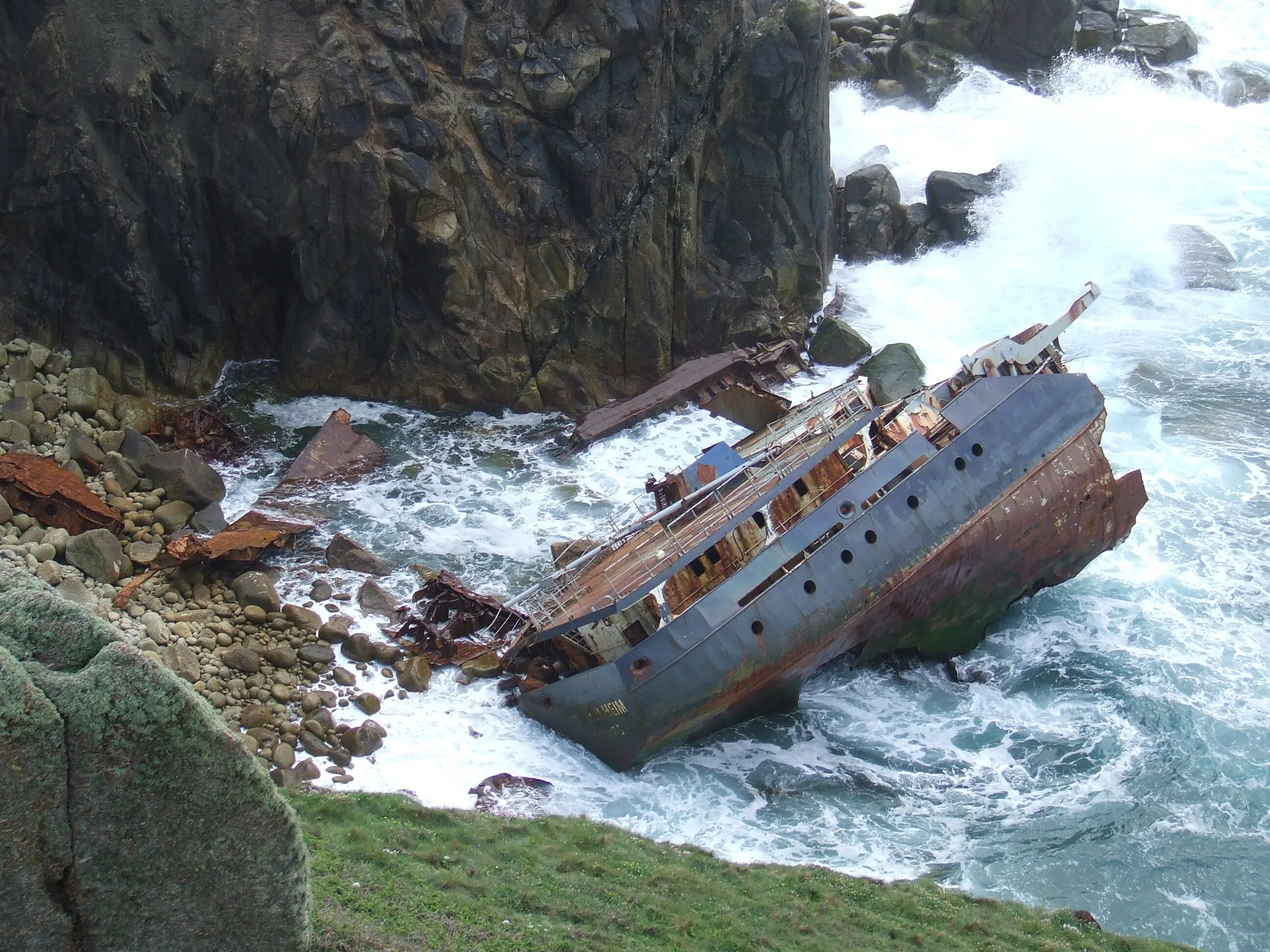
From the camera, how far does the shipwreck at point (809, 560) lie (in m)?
17.4

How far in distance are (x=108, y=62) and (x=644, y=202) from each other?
38.6 ft

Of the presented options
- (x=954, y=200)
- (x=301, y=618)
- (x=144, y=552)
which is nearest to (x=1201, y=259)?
(x=954, y=200)

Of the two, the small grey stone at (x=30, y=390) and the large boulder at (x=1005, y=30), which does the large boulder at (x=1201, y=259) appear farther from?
the small grey stone at (x=30, y=390)

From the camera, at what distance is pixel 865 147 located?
39344mm

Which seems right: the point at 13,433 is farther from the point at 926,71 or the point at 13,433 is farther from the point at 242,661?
the point at 926,71

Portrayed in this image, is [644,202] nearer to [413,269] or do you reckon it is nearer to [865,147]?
[413,269]

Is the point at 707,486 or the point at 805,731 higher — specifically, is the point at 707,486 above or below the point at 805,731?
above

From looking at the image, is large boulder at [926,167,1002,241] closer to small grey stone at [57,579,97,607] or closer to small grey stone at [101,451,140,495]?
small grey stone at [101,451,140,495]

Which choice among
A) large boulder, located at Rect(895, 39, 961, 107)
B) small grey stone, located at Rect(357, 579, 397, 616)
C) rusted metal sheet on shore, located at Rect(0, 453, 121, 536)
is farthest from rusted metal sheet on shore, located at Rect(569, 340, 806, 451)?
large boulder, located at Rect(895, 39, 961, 107)

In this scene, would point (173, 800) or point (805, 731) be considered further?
point (805, 731)

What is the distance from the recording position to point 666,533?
19.0 m

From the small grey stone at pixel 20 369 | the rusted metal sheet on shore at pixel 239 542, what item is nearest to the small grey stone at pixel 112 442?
the small grey stone at pixel 20 369

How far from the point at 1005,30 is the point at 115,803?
44559mm

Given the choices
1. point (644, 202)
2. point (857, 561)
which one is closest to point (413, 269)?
point (644, 202)
